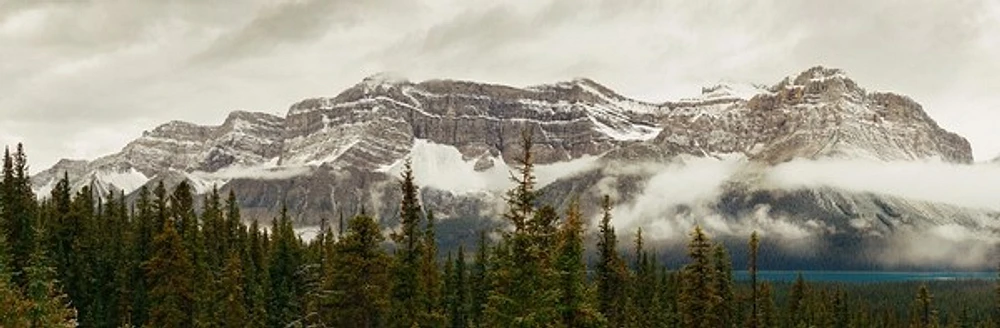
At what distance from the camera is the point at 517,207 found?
114 feet

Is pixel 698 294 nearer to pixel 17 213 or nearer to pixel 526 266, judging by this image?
pixel 526 266

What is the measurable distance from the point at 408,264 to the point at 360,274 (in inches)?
121

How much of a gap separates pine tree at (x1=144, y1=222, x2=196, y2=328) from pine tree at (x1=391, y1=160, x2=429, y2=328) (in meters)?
14.4

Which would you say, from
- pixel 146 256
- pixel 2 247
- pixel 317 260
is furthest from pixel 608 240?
pixel 317 260

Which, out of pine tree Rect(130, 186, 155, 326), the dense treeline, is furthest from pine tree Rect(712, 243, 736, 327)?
pine tree Rect(130, 186, 155, 326)


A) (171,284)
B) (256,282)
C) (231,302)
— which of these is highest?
(171,284)

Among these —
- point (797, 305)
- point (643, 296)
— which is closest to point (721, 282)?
point (643, 296)

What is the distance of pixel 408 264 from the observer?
167ft

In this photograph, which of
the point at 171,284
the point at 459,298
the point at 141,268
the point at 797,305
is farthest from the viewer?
the point at 797,305

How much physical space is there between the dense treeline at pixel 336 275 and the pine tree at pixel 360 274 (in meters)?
0.06

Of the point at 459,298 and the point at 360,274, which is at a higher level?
the point at 360,274

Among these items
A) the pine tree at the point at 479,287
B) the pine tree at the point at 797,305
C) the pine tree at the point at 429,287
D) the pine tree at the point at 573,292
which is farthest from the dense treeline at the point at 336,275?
the pine tree at the point at 797,305

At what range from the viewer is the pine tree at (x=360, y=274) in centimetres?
4816

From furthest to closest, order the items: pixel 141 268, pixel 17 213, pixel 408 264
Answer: pixel 17 213 → pixel 141 268 → pixel 408 264
